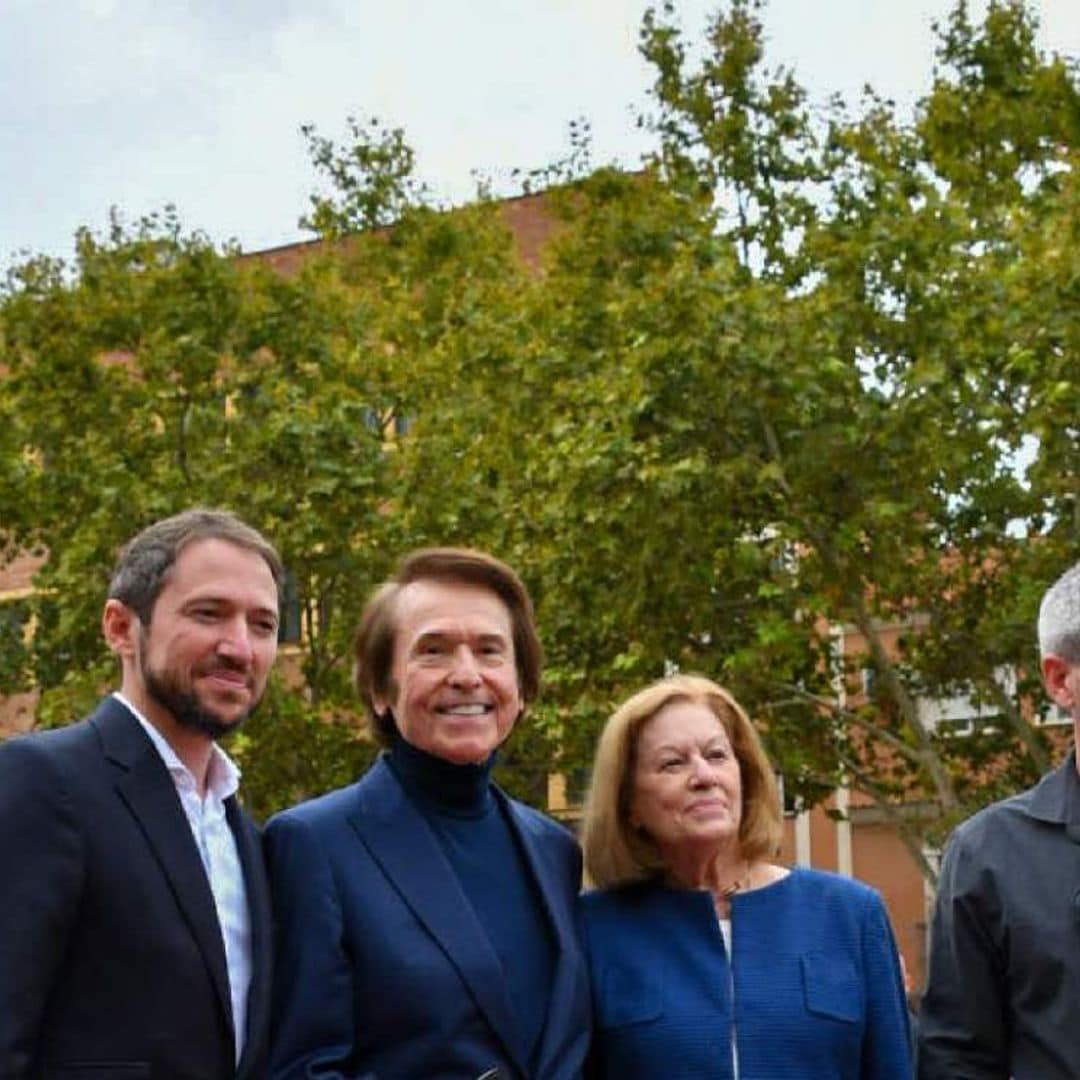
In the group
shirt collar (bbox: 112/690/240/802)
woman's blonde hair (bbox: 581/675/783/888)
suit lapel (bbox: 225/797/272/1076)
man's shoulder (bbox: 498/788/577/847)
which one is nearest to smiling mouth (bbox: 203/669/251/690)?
shirt collar (bbox: 112/690/240/802)

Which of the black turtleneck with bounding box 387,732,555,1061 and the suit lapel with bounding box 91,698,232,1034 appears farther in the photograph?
the black turtleneck with bounding box 387,732,555,1061

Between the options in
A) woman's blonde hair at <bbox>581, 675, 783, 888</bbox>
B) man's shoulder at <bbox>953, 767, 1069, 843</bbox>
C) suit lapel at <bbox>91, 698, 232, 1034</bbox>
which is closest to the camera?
suit lapel at <bbox>91, 698, 232, 1034</bbox>

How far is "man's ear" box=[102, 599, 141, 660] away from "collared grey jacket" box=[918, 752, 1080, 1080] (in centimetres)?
178

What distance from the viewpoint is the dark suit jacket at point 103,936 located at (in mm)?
4523

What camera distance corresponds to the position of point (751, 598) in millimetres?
21516

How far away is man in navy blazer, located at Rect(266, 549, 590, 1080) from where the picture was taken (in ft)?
16.0

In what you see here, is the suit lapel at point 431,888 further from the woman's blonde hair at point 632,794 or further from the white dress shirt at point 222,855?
the woman's blonde hair at point 632,794

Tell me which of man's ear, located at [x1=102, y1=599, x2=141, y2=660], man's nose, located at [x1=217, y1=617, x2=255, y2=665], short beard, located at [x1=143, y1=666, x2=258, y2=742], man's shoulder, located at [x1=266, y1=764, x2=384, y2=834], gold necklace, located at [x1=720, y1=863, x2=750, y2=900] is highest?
man's ear, located at [x1=102, y1=599, x2=141, y2=660]

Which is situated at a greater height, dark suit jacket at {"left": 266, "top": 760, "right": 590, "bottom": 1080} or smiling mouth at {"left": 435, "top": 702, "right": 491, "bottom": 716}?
smiling mouth at {"left": 435, "top": 702, "right": 491, "bottom": 716}

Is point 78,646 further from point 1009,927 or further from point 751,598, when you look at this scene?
point 1009,927

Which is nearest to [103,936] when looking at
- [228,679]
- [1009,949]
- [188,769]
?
[188,769]

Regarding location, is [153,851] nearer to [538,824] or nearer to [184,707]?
Answer: [184,707]

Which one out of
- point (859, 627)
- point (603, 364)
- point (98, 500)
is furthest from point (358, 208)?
point (859, 627)

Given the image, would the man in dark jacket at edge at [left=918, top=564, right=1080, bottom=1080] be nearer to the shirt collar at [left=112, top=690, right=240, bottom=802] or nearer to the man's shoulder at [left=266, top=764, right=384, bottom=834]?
the man's shoulder at [left=266, top=764, right=384, bottom=834]
